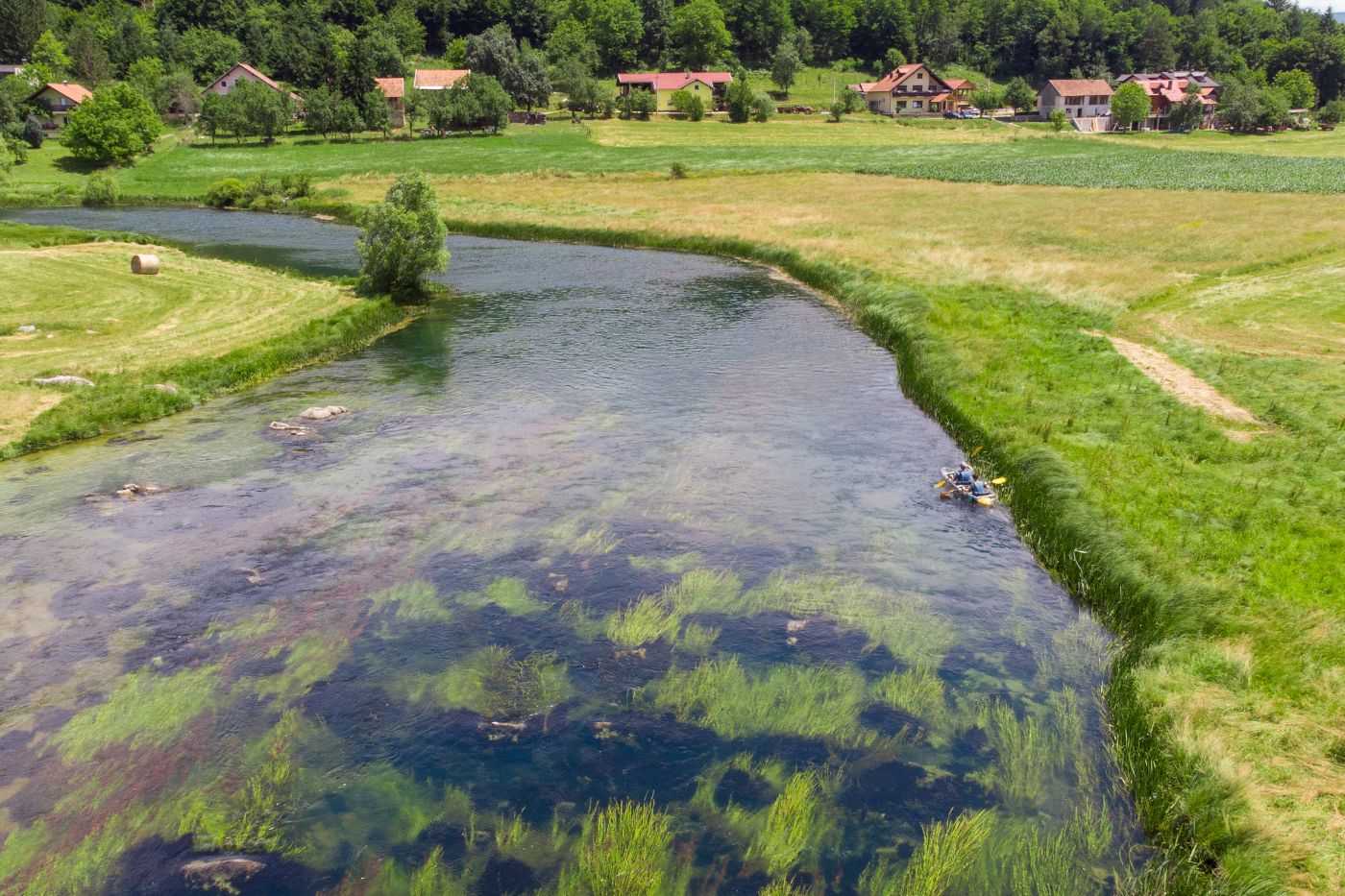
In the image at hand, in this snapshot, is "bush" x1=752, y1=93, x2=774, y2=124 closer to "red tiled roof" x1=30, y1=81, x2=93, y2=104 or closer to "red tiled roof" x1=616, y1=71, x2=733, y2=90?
"red tiled roof" x1=616, y1=71, x2=733, y2=90

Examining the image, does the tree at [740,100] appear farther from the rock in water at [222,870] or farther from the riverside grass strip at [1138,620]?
the rock in water at [222,870]

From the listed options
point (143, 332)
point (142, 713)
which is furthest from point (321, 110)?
point (142, 713)

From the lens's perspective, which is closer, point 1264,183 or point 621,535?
point 621,535

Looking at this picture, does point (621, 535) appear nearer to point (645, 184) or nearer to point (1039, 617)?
point (1039, 617)

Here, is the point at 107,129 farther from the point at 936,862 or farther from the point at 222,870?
the point at 936,862

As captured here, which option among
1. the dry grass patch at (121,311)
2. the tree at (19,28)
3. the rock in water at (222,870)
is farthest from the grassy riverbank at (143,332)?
the tree at (19,28)

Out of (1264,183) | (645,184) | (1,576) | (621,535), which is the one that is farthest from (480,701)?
(1264,183)
